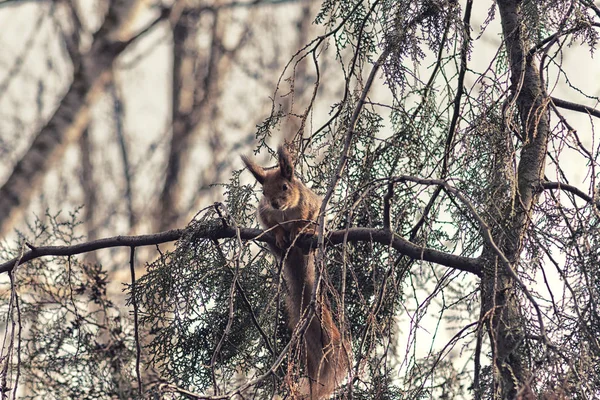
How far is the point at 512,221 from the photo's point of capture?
1912 millimetres

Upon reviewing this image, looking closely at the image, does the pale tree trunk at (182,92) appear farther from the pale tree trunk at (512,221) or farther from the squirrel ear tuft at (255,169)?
the pale tree trunk at (512,221)

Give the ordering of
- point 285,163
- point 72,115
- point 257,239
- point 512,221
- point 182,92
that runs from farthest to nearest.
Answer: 1. point 182,92
2. point 72,115
3. point 285,163
4. point 257,239
5. point 512,221

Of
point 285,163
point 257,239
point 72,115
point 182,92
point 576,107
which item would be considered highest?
point 182,92

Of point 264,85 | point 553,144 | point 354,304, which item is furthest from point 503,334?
point 264,85

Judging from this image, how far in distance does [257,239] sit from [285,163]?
28.0 inches

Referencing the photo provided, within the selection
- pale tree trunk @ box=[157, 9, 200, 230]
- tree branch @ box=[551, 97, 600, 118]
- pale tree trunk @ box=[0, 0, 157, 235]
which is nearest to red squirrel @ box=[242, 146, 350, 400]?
tree branch @ box=[551, 97, 600, 118]

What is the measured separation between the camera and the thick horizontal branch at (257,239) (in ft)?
6.63

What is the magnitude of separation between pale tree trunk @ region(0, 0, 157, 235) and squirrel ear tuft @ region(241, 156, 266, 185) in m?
4.01

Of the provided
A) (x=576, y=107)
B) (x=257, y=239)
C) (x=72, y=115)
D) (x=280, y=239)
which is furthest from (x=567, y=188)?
(x=72, y=115)

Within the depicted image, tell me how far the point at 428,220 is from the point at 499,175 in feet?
0.71

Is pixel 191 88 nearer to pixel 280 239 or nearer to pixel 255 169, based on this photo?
pixel 255 169

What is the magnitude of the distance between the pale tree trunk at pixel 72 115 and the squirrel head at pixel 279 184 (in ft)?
13.2

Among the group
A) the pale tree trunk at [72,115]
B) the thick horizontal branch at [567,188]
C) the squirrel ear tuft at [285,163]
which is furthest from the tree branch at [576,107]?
the pale tree trunk at [72,115]

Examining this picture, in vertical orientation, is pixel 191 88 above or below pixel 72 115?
above
